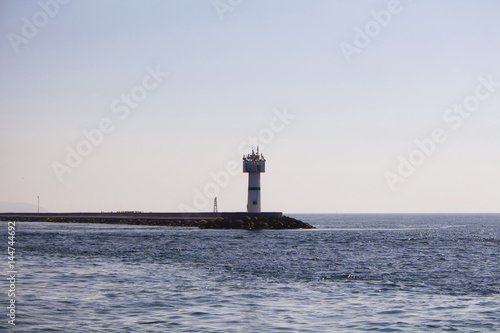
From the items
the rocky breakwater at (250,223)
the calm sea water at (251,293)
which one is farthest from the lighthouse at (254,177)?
the calm sea water at (251,293)

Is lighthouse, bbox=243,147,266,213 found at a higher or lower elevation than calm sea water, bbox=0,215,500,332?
higher

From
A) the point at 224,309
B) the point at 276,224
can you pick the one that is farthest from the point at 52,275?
the point at 276,224

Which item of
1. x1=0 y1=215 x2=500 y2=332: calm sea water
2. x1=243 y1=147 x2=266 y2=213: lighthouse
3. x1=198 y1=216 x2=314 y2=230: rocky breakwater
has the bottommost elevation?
x1=0 y1=215 x2=500 y2=332: calm sea water

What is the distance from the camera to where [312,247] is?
52219 millimetres

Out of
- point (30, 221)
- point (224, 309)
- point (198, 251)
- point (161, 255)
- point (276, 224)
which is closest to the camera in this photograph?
point (224, 309)

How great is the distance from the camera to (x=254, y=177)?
83.2 meters

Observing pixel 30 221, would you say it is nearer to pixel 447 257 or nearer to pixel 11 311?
pixel 447 257

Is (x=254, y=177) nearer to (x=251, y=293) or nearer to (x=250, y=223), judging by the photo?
(x=250, y=223)

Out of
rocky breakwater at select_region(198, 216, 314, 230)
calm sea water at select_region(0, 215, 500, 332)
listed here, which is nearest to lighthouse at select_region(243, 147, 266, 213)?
rocky breakwater at select_region(198, 216, 314, 230)

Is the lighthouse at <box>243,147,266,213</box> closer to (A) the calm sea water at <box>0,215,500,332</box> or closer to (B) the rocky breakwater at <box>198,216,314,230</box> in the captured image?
(B) the rocky breakwater at <box>198,216,314,230</box>

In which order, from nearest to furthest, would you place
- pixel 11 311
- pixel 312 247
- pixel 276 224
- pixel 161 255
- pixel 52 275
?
pixel 11 311
pixel 52 275
pixel 161 255
pixel 312 247
pixel 276 224

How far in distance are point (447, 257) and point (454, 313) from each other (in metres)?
23.9

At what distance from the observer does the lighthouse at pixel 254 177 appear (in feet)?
273

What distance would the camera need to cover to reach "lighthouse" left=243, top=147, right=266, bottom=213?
83.1m
